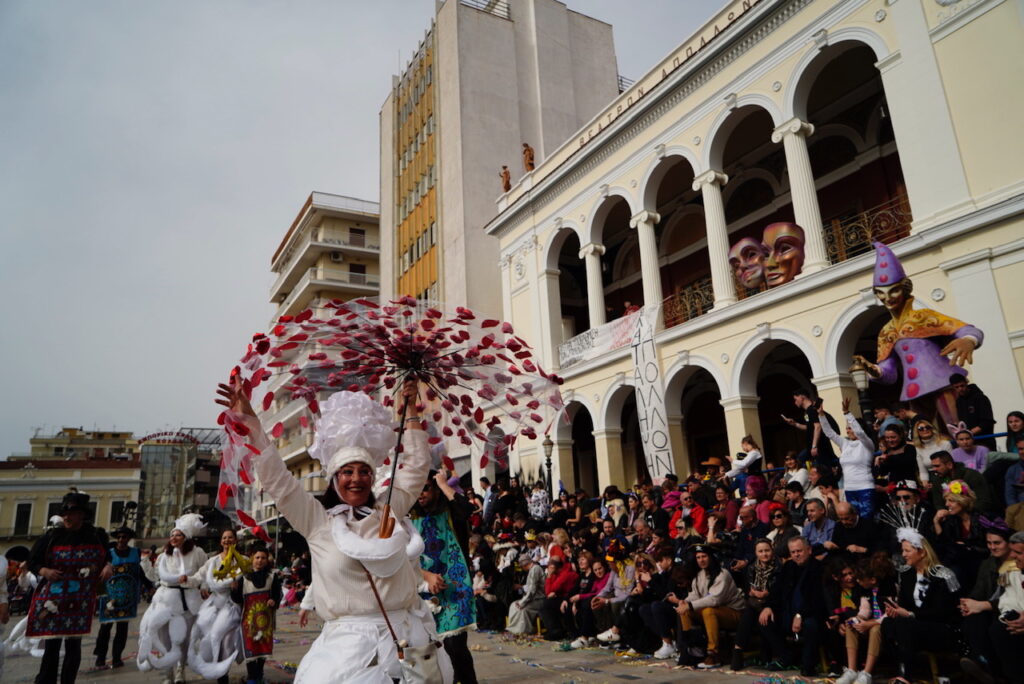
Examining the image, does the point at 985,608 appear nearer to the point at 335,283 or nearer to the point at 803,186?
the point at 803,186

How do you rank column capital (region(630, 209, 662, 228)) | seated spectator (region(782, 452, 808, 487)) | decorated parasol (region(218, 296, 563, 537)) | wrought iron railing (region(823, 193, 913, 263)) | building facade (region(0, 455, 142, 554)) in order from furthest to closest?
1. building facade (region(0, 455, 142, 554))
2. column capital (region(630, 209, 662, 228))
3. wrought iron railing (region(823, 193, 913, 263))
4. seated spectator (region(782, 452, 808, 487))
5. decorated parasol (region(218, 296, 563, 537))

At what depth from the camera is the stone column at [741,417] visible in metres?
14.4

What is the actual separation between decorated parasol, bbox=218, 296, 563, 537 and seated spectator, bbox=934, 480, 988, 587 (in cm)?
418

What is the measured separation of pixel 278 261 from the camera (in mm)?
50656

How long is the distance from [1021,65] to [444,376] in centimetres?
1094

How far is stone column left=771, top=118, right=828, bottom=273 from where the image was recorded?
13156mm

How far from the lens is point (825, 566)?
6.69 metres

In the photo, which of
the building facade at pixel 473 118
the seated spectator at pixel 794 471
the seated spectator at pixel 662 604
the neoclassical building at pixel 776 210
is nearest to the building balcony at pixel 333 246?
the building facade at pixel 473 118

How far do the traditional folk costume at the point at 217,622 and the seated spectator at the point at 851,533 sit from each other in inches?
259

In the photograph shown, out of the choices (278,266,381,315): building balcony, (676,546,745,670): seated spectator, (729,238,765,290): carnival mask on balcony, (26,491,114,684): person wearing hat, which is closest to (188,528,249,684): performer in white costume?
(26,491,114,684): person wearing hat

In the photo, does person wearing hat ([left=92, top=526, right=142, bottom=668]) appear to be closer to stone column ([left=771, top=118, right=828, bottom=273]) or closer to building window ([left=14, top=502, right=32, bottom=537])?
stone column ([left=771, top=118, right=828, bottom=273])

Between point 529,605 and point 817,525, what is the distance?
494 centimetres

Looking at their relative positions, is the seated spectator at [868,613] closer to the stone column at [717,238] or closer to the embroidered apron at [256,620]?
the embroidered apron at [256,620]

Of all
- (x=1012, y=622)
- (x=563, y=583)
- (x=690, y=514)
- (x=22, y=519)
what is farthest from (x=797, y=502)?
(x=22, y=519)
